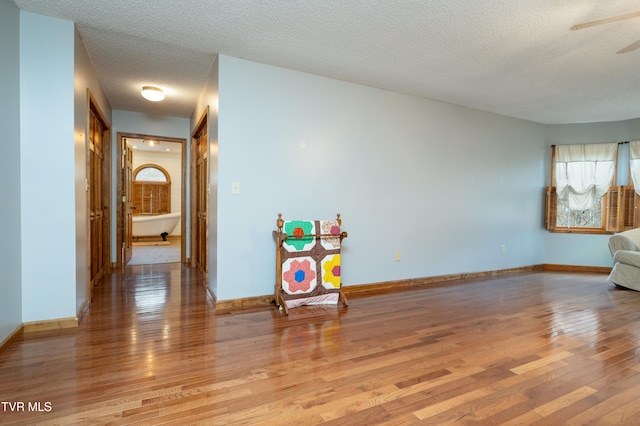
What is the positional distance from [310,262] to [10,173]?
2444 mm

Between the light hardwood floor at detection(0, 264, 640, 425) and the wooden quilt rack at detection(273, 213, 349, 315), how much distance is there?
133 millimetres

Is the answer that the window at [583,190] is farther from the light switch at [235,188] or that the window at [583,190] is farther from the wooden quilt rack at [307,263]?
the light switch at [235,188]

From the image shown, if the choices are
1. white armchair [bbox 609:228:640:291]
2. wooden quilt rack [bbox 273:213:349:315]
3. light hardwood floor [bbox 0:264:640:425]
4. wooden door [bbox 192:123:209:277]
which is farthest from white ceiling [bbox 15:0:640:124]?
light hardwood floor [bbox 0:264:640:425]

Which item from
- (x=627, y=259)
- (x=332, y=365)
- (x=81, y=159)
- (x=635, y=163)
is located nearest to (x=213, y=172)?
(x=81, y=159)

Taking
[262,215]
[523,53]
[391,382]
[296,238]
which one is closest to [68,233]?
[262,215]

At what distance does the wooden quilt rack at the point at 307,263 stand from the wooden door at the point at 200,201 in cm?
149

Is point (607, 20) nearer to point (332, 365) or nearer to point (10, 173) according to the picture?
point (332, 365)

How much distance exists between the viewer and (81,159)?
2877 millimetres

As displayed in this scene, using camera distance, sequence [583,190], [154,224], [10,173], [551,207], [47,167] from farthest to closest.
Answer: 1. [154,224]
2. [551,207]
3. [583,190]
4. [47,167]
5. [10,173]

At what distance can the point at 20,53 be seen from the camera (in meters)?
2.46

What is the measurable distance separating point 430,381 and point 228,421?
3.74ft

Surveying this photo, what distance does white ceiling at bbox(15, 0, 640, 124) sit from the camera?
2371mm

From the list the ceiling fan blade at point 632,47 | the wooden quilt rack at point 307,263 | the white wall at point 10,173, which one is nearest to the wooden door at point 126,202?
the white wall at point 10,173

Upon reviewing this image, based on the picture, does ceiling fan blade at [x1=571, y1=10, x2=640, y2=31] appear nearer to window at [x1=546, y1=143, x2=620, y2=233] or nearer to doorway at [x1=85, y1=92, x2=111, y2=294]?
window at [x1=546, y1=143, x2=620, y2=233]
